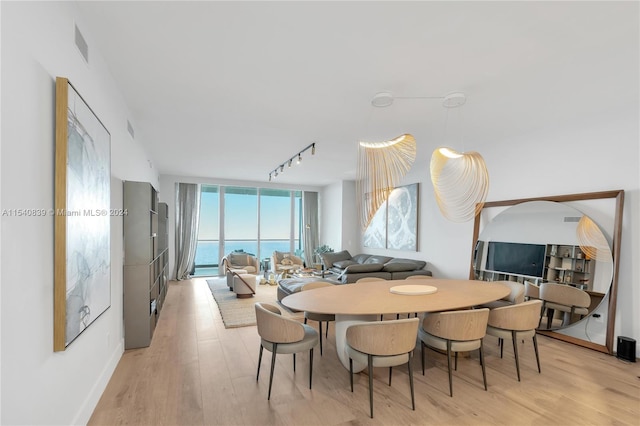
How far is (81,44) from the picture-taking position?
2.18 metres

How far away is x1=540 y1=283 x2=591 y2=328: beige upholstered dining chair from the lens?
3951mm

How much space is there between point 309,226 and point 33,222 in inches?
344

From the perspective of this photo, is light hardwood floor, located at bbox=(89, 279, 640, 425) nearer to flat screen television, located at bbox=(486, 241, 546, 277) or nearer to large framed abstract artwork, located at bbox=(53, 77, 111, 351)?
large framed abstract artwork, located at bbox=(53, 77, 111, 351)

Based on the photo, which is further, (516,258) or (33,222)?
(516,258)

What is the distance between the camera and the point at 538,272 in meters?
4.38

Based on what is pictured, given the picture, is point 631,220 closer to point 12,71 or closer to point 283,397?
point 283,397

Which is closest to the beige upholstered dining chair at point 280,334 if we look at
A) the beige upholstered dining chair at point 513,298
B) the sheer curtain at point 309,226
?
the beige upholstered dining chair at point 513,298

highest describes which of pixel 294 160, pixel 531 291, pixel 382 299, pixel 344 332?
pixel 294 160

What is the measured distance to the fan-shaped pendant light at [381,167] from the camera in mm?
3020

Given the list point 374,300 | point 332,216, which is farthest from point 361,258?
point 374,300

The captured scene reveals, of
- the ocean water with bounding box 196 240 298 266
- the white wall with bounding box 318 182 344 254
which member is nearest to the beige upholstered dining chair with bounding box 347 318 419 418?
the white wall with bounding box 318 182 344 254

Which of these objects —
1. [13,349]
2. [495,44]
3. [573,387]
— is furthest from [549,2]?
[13,349]

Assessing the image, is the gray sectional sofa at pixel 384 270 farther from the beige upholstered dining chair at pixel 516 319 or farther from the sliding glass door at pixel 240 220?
the sliding glass door at pixel 240 220

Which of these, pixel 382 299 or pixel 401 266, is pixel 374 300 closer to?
pixel 382 299
